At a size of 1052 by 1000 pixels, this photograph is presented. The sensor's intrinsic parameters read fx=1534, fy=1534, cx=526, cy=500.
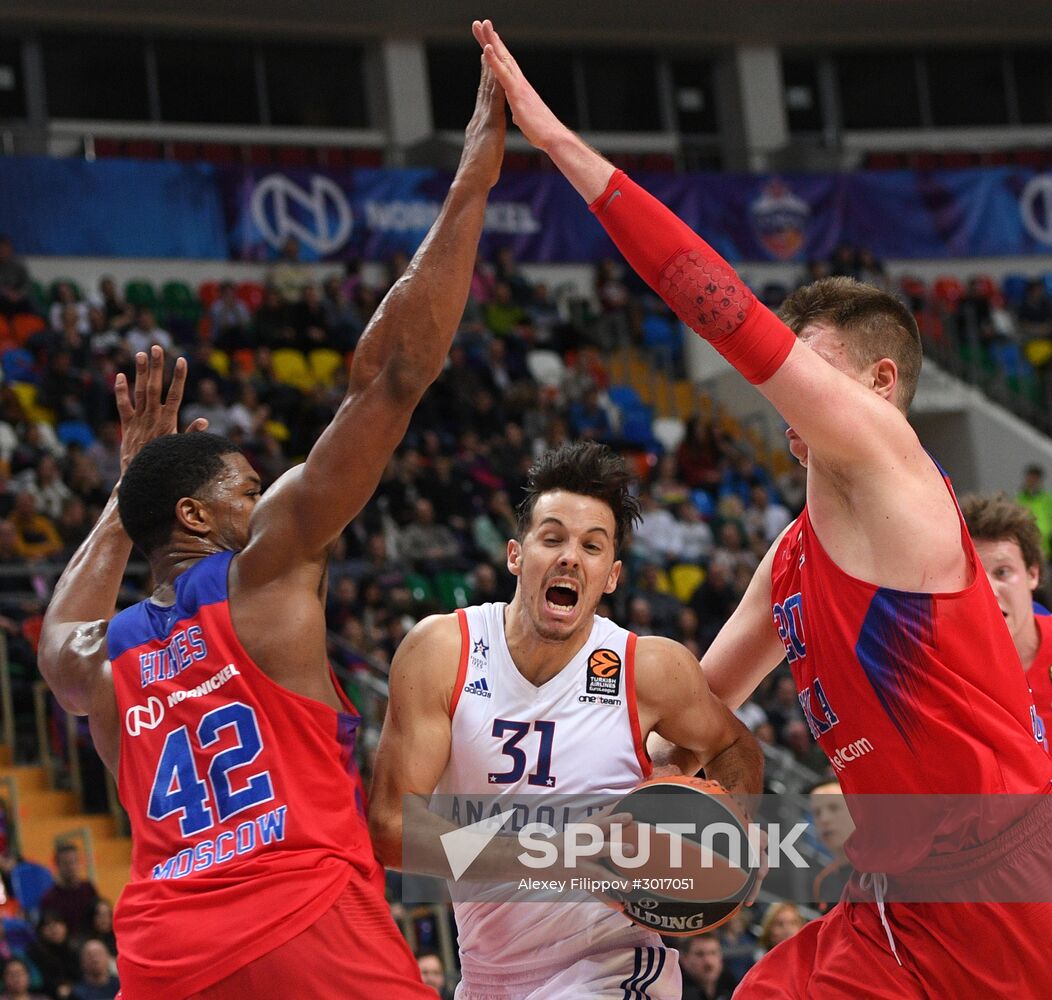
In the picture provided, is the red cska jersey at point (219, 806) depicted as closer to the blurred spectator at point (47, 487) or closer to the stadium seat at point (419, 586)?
the stadium seat at point (419, 586)

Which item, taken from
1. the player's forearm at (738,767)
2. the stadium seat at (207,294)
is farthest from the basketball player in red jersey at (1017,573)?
the stadium seat at (207,294)

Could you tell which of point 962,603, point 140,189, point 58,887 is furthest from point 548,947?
point 140,189

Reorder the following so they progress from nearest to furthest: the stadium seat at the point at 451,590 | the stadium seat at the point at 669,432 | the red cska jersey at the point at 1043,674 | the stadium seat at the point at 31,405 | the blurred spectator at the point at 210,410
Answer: the red cska jersey at the point at 1043,674 < the stadium seat at the point at 451,590 < the stadium seat at the point at 31,405 < the blurred spectator at the point at 210,410 < the stadium seat at the point at 669,432

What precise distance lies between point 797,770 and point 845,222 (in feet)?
41.2

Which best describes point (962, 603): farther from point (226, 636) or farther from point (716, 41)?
point (716, 41)

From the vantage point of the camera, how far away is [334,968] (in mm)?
3391

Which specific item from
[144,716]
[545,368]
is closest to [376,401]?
[144,716]

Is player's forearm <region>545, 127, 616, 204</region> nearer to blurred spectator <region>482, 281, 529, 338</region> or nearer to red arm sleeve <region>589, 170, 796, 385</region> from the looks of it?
red arm sleeve <region>589, 170, 796, 385</region>

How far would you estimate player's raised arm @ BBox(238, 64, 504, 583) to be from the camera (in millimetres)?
3543

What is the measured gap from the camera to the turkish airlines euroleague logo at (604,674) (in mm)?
4547

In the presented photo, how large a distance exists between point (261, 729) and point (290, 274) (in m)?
16.5

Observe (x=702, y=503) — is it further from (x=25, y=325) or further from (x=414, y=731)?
(x=414, y=731)

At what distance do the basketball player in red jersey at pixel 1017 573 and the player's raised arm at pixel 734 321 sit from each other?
1757 millimetres

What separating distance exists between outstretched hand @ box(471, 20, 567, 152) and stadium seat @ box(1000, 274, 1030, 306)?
20.0m
